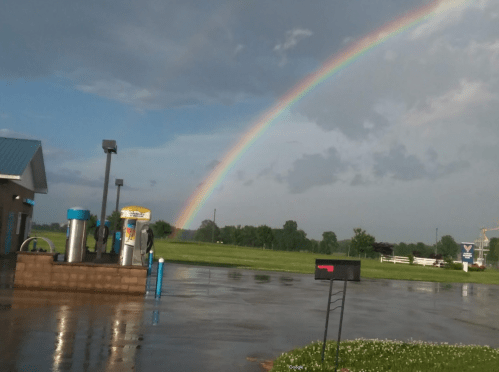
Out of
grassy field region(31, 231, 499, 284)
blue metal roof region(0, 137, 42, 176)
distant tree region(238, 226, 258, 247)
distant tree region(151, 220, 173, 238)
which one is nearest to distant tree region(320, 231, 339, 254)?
distant tree region(238, 226, 258, 247)

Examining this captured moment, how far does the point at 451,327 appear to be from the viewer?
13.9m

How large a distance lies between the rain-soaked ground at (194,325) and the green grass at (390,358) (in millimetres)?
600

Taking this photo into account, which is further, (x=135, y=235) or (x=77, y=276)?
(x=135, y=235)

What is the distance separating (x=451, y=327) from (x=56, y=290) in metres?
11.4

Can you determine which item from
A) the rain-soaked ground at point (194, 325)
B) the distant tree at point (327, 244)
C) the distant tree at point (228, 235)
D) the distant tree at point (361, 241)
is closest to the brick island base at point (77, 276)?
the rain-soaked ground at point (194, 325)

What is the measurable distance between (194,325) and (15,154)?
72.4 ft

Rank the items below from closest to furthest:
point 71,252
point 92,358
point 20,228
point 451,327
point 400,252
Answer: point 92,358, point 451,327, point 71,252, point 20,228, point 400,252

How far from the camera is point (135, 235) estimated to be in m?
18.6

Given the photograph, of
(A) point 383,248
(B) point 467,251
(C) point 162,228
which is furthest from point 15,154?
(C) point 162,228

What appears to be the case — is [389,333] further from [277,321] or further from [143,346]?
[143,346]

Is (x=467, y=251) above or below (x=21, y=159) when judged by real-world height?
below

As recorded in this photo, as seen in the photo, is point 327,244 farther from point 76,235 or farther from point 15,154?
point 76,235

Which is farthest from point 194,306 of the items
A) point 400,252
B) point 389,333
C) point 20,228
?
point 400,252

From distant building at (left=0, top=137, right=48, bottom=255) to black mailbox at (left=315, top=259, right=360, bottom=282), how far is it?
22.1m
